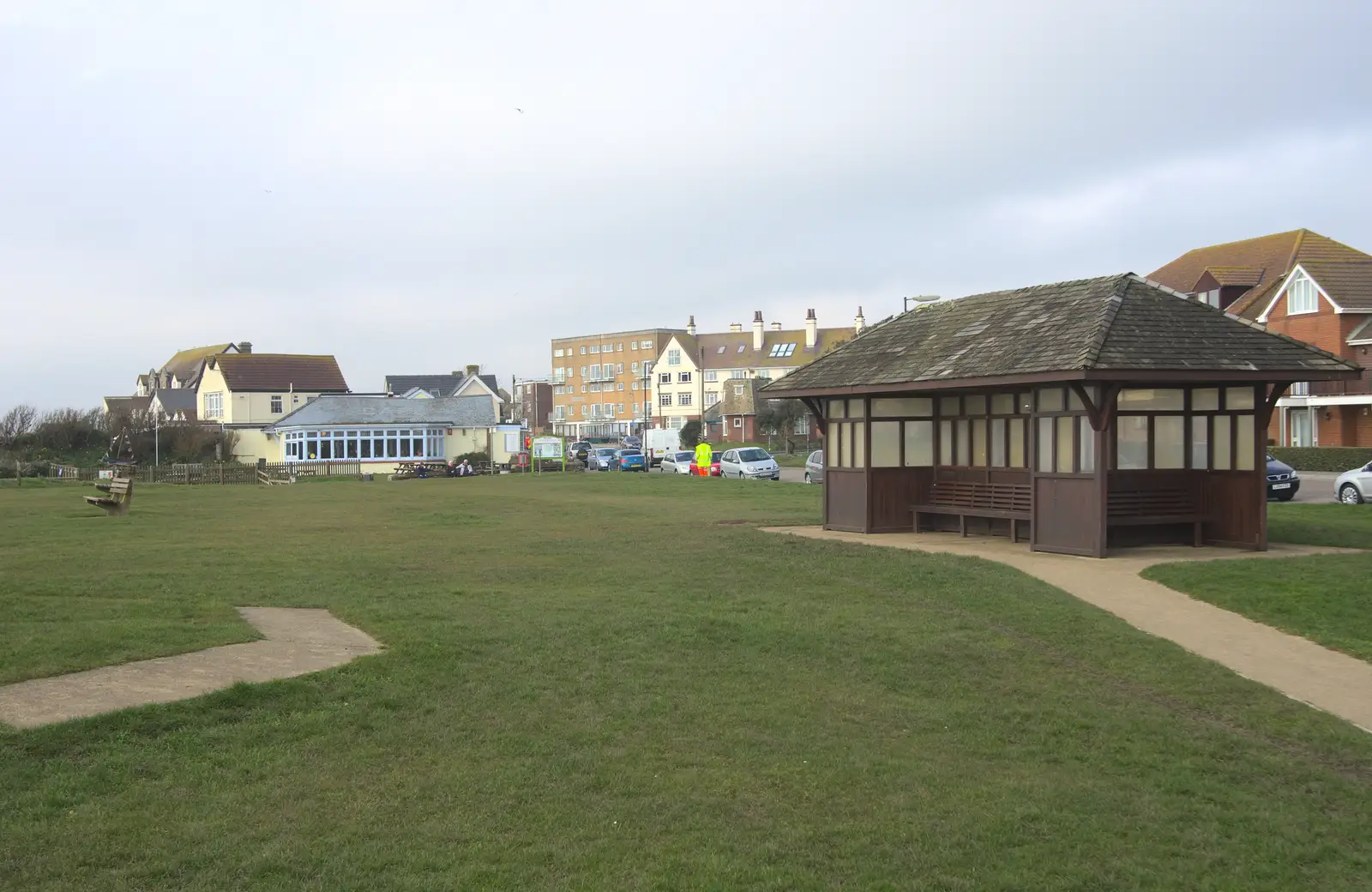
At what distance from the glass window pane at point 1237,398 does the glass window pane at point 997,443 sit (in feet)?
12.2

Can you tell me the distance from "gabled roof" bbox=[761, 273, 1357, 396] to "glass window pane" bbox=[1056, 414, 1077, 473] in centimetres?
112

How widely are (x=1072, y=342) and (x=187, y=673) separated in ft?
46.4

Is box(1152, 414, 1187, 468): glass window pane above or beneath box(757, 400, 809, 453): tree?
beneath

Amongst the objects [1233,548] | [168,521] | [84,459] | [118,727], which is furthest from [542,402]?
[118,727]

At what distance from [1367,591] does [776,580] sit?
23.7ft

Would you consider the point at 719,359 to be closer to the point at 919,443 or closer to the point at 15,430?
the point at 15,430

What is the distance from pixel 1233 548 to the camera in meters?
19.4

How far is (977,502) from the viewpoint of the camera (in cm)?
2173

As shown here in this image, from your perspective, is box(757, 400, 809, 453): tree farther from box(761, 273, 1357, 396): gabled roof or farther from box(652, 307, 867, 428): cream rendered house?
box(761, 273, 1357, 396): gabled roof

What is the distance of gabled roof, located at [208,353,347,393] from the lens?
86625mm

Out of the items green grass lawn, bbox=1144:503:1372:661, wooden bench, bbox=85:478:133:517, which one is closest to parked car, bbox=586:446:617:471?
wooden bench, bbox=85:478:133:517

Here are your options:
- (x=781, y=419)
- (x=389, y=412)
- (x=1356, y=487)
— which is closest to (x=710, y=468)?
(x=389, y=412)

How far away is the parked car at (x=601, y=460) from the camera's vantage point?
217ft

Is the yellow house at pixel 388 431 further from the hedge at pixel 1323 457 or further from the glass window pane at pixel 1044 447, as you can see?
the glass window pane at pixel 1044 447
